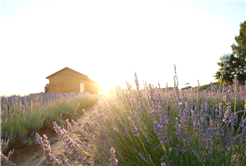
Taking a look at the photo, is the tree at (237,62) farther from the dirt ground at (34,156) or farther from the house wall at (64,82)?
the dirt ground at (34,156)

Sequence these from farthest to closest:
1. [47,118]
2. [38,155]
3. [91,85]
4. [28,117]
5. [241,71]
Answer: [91,85] → [241,71] → [47,118] → [28,117] → [38,155]

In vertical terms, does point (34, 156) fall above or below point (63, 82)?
below

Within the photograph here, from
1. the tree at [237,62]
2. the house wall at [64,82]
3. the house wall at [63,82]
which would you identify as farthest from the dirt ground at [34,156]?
the tree at [237,62]

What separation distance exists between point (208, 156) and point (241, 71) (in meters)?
27.6

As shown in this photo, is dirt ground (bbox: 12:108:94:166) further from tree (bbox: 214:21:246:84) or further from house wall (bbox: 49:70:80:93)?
tree (bbox: 214:21:246:84)

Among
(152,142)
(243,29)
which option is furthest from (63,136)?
(243,29)

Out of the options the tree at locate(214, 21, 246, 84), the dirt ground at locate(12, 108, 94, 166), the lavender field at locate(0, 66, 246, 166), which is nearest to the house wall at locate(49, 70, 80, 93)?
the dirt ground at locate(12, 108, 94, 166)

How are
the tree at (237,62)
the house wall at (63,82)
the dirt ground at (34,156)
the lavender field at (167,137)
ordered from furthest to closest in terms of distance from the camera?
the tree at (237,62) → the house wall at (63,82) → the dirt ground at (34,156) → the lavender field at (167,137)

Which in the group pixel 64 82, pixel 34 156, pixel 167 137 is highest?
pixel 64 82

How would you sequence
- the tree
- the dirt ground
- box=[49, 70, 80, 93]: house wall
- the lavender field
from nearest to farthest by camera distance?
the lavender field < the dirt ground < box=[49, 70, 80, 93]: house wall < the tree

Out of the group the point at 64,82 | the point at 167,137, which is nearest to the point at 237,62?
the point at 64,82

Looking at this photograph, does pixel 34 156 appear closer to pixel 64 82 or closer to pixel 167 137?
pixel 167 137

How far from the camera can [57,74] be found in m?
20.7

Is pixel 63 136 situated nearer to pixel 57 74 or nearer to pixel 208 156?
pixel 208 156
